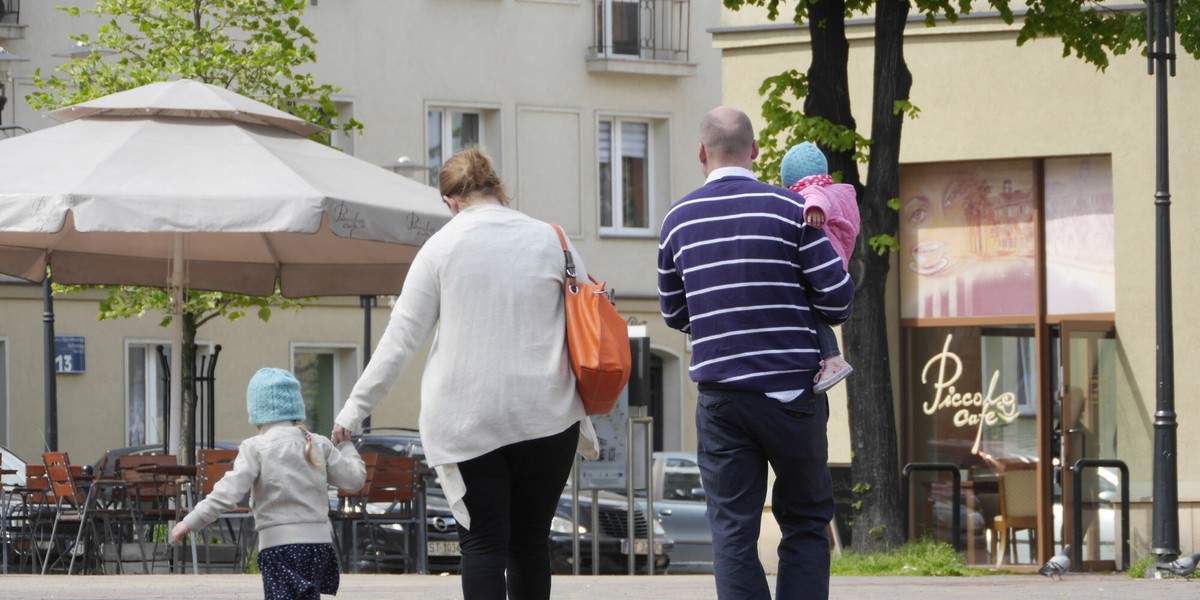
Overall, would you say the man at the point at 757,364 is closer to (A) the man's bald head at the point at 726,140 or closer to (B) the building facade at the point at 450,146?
(A) the man's bald head at the point at 726,140

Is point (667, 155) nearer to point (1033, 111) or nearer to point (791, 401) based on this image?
point (1033, 111)

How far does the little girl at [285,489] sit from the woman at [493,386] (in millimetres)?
732

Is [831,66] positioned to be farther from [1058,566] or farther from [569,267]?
[569,267]

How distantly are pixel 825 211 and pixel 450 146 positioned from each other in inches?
1110

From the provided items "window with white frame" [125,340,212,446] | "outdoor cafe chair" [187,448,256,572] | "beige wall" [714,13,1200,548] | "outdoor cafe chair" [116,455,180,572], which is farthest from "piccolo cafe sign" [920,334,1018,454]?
"window with white frame" [125,340,212,446]

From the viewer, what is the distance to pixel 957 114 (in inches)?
707

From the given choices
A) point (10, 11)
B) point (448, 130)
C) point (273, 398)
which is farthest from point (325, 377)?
point (273, 398)

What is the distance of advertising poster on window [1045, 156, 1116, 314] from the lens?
17328mm

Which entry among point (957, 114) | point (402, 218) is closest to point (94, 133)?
point (402, 218)

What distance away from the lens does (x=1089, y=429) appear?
56.9ft

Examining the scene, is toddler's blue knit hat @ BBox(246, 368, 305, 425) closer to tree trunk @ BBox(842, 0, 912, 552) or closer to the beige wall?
tree trunk @ BBox(842, 0, 912, 552)

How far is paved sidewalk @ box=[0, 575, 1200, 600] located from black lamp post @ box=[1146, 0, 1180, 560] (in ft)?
2.99

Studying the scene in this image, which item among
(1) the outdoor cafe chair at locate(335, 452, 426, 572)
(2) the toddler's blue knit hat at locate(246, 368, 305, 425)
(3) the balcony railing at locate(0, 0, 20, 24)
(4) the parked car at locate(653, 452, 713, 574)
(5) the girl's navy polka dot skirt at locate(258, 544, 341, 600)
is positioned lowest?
(4) the parked car at locate(653, 452, 713, 574)

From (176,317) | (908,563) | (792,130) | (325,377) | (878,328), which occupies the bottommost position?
(908,563)
